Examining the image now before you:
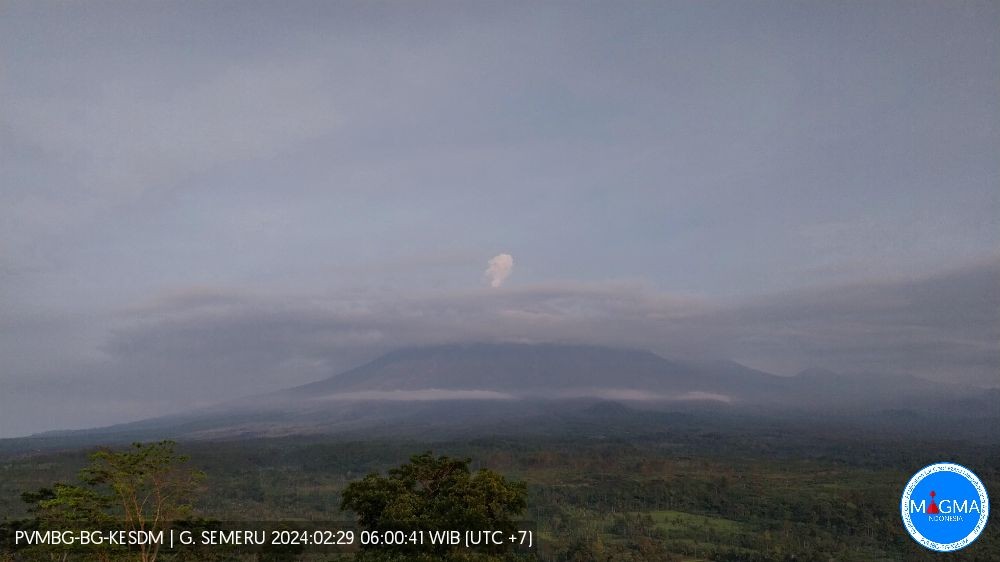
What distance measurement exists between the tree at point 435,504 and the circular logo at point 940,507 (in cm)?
2898

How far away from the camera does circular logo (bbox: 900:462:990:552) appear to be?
1478 inches

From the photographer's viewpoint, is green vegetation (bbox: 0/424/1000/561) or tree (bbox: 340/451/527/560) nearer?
tree (bbox: 340/451/527/560)

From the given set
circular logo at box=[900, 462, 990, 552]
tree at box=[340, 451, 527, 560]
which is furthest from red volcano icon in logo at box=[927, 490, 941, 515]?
tree at box=[340, 451, 527, 560]

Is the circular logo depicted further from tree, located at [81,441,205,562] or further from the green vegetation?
tree, located at [81,441,205,562]

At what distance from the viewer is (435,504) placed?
96.9 feet

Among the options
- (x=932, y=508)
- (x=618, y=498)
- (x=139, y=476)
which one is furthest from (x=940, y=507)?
(x=618, y=498)

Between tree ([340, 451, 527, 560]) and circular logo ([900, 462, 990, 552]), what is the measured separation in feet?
95.1

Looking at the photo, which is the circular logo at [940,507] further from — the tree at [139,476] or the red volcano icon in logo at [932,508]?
the tree at [139,476]

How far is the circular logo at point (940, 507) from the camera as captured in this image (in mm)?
37531

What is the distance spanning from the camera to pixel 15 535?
1198 inches

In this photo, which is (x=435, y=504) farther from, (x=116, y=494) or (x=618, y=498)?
(x=618, y=498)

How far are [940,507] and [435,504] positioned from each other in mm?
38244

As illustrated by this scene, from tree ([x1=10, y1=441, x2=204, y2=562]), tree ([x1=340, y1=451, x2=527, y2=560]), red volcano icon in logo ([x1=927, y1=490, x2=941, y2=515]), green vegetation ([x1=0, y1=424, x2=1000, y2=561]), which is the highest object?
tree ([x1=10, y1=441, x2=204, y2=562])

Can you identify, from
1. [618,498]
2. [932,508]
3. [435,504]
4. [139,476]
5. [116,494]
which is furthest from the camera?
[618,498]
